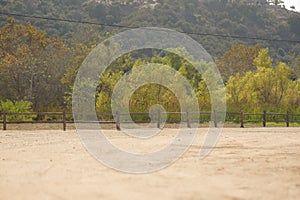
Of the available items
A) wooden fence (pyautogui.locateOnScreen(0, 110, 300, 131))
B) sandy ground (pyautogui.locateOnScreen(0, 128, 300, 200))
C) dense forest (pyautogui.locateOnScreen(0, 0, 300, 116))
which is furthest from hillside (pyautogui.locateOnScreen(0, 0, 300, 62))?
sandy ground (pyautogui.locateOnScreen(0, 128, 300, 200))

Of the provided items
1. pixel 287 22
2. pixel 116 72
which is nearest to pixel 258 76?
pixel 116 72

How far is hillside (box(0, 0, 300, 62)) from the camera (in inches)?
2810

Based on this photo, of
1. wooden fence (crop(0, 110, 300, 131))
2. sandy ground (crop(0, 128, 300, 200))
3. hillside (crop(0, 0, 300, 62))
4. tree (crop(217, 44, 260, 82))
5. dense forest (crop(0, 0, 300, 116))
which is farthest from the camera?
hillside (crop(0, 0, 300, 62))

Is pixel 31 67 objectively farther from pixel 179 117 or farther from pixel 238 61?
pixel 238 61

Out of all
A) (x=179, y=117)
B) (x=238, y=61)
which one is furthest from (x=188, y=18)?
(x=179, y=117)

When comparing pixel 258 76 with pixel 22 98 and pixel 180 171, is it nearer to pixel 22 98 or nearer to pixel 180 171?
pixel 22 98

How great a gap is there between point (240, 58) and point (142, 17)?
29630 millimetres

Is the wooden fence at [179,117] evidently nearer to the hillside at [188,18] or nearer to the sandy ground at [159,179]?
the sandy ground at [159,179]

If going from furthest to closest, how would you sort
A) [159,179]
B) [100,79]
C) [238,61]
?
[238,61]
[100,79]
[159,179]

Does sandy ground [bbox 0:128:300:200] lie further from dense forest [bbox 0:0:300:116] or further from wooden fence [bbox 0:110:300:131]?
dense forest [bbox 0:0:300:116]

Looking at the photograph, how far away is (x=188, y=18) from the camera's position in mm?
92438

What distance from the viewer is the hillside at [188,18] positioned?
7138cm

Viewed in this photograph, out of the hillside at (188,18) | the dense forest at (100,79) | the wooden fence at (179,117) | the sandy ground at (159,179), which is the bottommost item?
the sandy ground at (159,179)

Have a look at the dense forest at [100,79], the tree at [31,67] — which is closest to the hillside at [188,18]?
the dense forest at [100,79]
